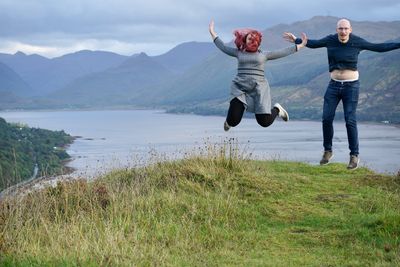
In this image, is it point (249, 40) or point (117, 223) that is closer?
point (117, 223)

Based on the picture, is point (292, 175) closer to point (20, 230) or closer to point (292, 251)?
point (292, 251)

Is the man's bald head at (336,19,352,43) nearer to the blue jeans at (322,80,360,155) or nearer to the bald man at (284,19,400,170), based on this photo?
the bald man at (284,19,400,170)

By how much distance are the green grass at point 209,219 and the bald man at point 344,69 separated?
4.07ft

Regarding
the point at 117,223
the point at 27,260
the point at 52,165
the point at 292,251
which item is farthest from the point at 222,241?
the point at 52,165

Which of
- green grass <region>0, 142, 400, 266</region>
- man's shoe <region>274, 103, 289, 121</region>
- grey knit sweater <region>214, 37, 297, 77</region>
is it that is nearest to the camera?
green grass <region>0, 142, 400, 266</region>

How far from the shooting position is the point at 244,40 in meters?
9.62

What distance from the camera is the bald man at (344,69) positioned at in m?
9.60

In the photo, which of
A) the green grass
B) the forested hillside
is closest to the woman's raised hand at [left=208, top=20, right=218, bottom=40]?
the green grass

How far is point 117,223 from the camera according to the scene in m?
8.34

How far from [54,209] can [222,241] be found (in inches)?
139

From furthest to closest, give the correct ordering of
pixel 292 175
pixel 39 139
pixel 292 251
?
pixel 39 139 → pixel 292 175 → pixel 292 251

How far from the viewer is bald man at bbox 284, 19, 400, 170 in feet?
31.5

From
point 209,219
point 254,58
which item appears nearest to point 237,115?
point 254,58

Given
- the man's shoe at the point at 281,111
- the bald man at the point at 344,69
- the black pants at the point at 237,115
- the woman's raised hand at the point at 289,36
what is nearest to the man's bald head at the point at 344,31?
the bald man at the point at 344,69
